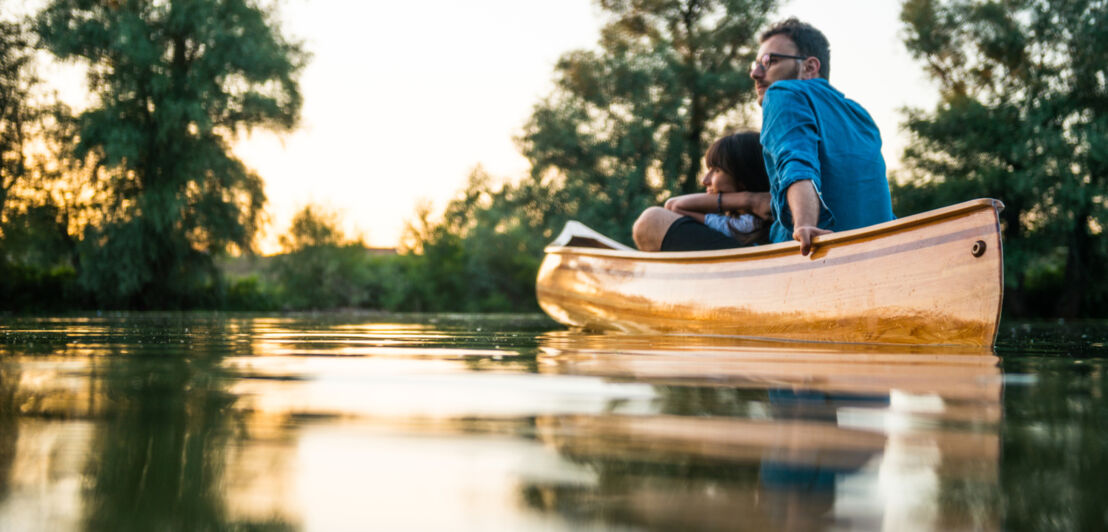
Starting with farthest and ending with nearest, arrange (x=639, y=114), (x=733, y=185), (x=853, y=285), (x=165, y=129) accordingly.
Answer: (x=639, y=114)
(x=165, y=129)
(x=733, y=185)
(x=853, y=285)

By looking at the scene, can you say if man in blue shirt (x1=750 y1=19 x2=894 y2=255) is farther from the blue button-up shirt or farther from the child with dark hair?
the child with dark hair

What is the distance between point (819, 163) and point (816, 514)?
9.66 feet

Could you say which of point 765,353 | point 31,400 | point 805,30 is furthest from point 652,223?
point 31,400

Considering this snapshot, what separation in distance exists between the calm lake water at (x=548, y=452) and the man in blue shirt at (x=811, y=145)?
1.64 metres

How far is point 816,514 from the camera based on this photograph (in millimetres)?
531

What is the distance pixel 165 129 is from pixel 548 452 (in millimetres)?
17057

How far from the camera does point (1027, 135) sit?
18000mm

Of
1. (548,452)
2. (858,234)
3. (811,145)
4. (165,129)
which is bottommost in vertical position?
(548,452)

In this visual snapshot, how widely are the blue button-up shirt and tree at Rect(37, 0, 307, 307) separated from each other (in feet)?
48.4

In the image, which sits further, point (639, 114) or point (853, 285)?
point (639, 114)

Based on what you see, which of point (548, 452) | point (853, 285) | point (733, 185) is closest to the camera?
point (548, 452)

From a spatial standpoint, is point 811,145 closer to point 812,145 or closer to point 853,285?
point 812,145

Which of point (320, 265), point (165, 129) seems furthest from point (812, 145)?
point (320, 265)

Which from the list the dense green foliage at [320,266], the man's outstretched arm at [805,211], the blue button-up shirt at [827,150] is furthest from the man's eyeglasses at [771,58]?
the dense green foliage at [320,266]
